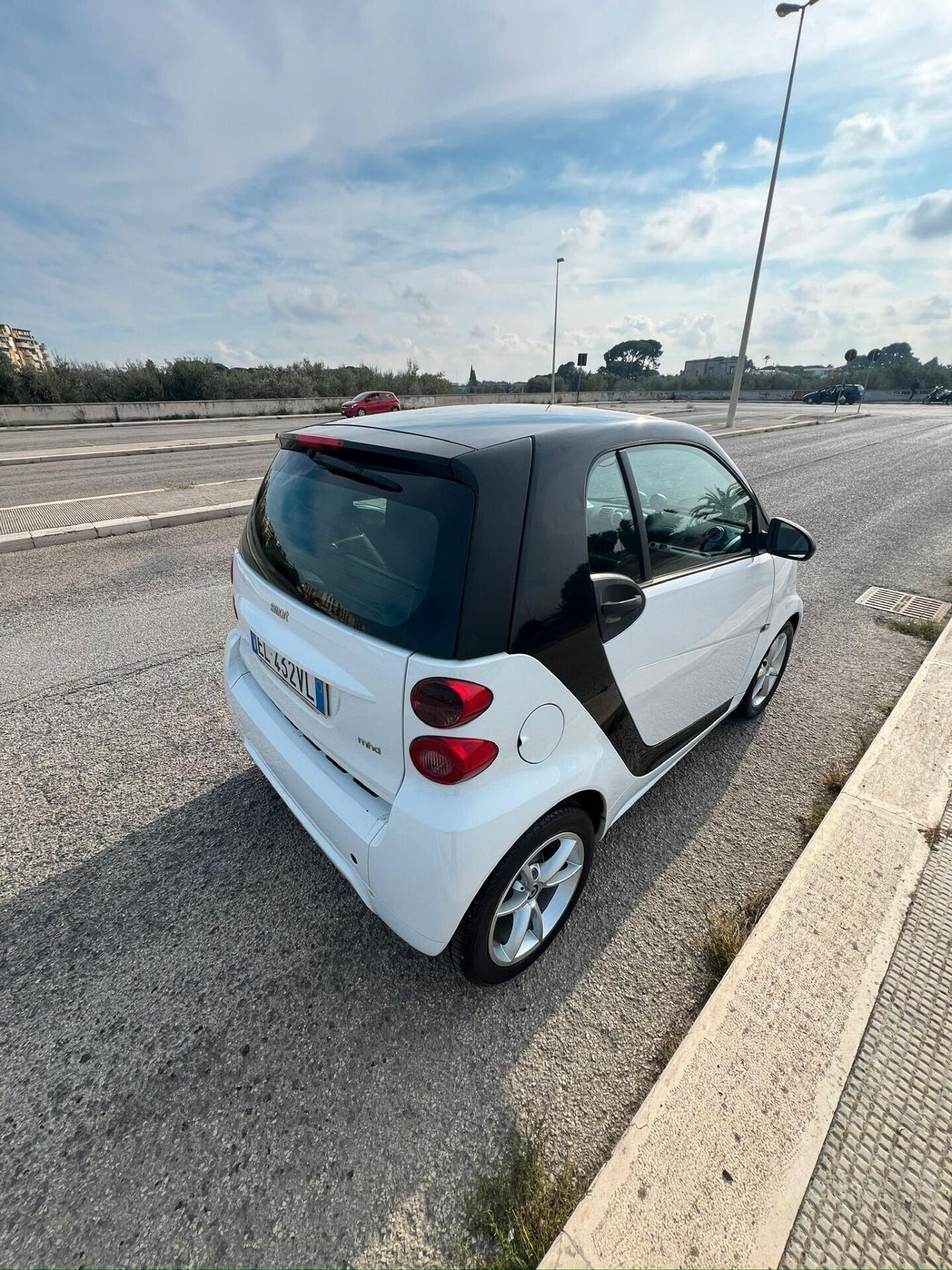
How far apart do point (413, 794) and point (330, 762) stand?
1.54 feet

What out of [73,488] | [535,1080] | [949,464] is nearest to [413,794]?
[535,1080]

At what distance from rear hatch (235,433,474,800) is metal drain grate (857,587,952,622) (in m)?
4.97

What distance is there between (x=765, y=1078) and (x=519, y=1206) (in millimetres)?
756

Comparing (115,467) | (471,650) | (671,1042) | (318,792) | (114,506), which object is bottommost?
(115,467)

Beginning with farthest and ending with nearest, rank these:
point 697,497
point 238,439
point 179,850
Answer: point 238,439, point 697,497, point 179,850

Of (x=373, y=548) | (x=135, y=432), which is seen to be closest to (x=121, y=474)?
(x=373, y=548)

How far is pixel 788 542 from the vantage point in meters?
2.72

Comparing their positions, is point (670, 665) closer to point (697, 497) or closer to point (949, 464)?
point (697, 497)

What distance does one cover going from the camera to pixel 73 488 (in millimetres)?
10094

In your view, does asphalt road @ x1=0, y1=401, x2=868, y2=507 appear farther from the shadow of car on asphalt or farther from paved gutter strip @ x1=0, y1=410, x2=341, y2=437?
the shadow of car on asphalt

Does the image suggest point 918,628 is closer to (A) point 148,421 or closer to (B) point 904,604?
(B) point 904,604

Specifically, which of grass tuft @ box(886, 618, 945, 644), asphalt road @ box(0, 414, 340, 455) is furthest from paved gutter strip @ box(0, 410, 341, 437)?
grass tuft @ box(886, 618, 945, 644)

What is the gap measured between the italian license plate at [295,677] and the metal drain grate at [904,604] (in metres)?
5.12

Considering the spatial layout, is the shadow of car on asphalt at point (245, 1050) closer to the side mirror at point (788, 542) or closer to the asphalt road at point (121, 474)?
the side mirror at point (788, 542)
